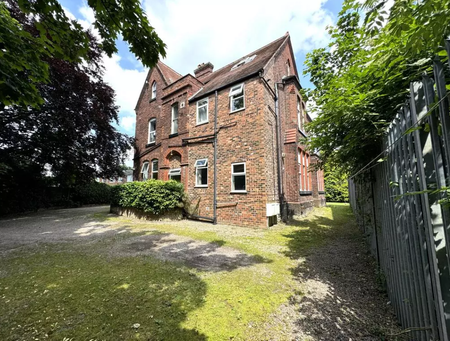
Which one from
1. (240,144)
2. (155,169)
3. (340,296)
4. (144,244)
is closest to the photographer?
(340,296)

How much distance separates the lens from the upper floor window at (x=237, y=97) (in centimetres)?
1002

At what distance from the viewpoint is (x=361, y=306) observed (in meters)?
2.82

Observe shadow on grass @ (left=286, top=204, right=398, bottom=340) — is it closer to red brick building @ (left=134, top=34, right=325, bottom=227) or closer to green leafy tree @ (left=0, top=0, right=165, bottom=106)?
red brick building @ (left=134, top=34, right=325, bottom=227)

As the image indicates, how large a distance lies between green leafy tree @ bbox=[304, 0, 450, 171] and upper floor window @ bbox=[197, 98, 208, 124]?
7.72 metres

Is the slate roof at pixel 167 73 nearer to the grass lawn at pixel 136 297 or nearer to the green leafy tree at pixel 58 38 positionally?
the green leafy tree at pixel 58 38

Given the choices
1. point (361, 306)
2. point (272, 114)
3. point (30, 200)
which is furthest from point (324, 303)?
point (30, 200)

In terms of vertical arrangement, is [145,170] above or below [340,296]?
above

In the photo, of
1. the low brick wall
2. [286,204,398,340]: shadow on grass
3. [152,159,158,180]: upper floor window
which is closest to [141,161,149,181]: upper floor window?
[152,159,158,180]: upper floor window

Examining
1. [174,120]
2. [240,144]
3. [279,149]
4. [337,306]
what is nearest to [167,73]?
[174,120]

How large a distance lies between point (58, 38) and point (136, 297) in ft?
14.3

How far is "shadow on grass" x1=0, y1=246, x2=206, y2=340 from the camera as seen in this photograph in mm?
2377

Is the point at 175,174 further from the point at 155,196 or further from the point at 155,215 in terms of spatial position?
the point at 155,215

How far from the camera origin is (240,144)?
9.54 m

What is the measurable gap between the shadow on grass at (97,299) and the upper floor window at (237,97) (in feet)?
27.1
